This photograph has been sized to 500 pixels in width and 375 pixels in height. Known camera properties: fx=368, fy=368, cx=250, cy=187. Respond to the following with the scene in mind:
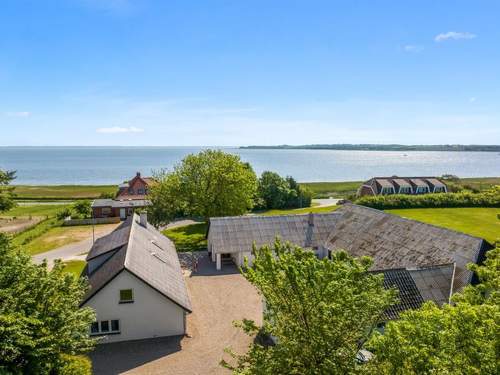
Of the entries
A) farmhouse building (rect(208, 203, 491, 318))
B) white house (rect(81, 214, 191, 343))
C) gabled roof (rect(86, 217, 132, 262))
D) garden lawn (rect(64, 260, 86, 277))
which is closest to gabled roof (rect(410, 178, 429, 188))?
farmhouse building (rect(208, 203, 491, 318))

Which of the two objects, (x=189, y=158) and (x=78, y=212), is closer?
(x=189, y=158)

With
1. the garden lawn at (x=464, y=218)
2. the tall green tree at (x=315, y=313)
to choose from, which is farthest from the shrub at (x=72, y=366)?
Answer: the garden lawn at (x=464, y=218)

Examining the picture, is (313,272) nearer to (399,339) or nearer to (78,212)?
(399,339)

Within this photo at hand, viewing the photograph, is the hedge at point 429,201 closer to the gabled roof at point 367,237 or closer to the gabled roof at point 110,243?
the gabled roof at point 367,237

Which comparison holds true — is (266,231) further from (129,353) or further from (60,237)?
(60,237)

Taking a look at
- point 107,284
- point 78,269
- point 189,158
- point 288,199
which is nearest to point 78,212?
point 189,158

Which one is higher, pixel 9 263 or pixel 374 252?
pixel 9 263
